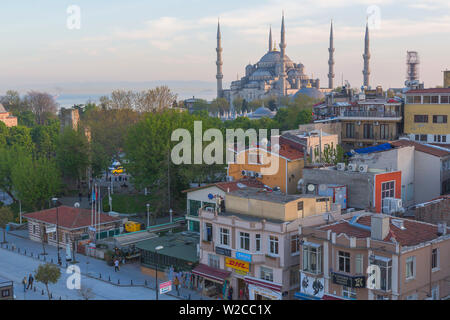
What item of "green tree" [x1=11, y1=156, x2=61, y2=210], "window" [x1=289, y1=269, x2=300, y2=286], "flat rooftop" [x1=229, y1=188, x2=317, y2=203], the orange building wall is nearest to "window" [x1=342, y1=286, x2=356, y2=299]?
"window" [x1=289, y1=269, x2=300, y2=286]

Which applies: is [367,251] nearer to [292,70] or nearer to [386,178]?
[386,178]

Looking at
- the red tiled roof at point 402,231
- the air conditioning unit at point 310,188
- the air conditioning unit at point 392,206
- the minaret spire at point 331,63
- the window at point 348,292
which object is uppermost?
the minaret spire at point 331,63

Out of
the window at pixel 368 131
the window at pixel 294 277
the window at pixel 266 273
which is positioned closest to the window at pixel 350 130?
the window at pixel 368 131

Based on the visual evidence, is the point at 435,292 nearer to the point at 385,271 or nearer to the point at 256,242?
the point at 385,271

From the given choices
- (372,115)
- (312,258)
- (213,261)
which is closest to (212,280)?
(213,261)

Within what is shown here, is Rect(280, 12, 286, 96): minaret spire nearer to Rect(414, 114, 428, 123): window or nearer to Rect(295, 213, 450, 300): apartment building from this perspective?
Rect(414, 114, 428, 123): window

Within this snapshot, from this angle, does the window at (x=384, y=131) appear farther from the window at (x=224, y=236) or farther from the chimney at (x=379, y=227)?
the chimney at (x=379, y=227)
